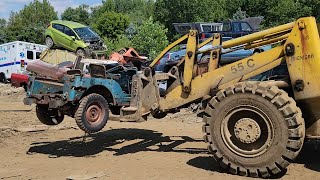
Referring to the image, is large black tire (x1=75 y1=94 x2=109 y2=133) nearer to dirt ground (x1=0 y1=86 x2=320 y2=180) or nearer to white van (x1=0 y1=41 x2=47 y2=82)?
dirt ground (x1=0 y1=86 x2=320 y2=180)

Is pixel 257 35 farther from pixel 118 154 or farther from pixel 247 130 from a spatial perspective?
pixel 118 154

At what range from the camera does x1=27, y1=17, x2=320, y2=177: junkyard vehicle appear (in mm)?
5859

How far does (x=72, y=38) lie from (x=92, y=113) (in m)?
15.9

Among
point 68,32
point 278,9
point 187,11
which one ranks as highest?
point 187,11

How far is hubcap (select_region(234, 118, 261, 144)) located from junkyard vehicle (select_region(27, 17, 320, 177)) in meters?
0.01

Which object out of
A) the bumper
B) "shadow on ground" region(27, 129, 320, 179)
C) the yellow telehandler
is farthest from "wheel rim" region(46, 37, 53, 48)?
the yellow telehandler

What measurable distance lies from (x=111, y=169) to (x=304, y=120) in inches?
121

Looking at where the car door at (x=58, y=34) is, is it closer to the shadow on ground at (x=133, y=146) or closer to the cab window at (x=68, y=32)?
the cab window at (x=68, y=32)

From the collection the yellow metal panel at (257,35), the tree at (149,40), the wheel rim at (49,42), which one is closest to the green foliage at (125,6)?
the tree at (149,40)

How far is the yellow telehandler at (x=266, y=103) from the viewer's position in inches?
230

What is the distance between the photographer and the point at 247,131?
6.17 m

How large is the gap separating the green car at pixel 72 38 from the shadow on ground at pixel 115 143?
1253 centimetres

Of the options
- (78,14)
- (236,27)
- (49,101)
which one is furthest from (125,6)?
(49,101)

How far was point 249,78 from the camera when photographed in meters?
6.68
